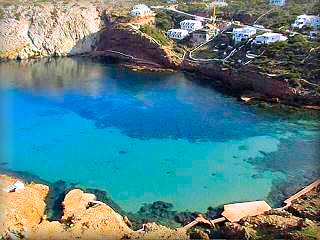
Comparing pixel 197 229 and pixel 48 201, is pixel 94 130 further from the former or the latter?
pixel 197 229

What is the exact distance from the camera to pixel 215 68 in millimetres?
24062

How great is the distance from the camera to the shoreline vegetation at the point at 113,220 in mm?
10344

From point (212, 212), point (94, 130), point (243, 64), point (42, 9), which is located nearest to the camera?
point (212, 212)

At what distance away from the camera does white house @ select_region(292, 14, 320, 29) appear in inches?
1001

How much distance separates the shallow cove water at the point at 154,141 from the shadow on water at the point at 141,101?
0.13 feet

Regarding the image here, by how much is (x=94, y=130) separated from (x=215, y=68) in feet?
28.8

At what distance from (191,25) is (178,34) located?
1179 mm

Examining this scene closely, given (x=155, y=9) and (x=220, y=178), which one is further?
(x=155, y=9)

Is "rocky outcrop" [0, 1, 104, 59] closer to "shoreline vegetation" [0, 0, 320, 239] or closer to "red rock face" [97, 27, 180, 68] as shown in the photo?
"shoreline vegetation" [0, 0, 320, 239]

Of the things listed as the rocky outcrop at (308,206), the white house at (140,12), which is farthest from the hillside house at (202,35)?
the rocky outcrop at (308,206)

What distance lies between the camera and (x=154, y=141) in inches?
644

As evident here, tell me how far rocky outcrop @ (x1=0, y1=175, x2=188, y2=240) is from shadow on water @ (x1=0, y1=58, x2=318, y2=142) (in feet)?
18.1

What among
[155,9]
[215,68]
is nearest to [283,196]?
[215,68]

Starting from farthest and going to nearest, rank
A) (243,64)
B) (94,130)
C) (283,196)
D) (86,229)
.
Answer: (243,64)
(94,130)
(283,196)
(86,229)
